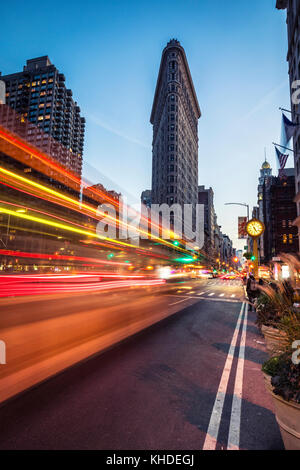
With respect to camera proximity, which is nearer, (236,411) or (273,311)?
(236,411)

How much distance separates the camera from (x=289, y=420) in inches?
107

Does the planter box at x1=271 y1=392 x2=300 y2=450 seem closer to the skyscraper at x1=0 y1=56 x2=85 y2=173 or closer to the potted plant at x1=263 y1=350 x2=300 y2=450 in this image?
the potted plant at x1=263 y1=350 x2=300 y2=450

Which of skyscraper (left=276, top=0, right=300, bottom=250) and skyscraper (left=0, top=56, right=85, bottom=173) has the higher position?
skyscraper (left=0, top=56, right=85, bottom=173)

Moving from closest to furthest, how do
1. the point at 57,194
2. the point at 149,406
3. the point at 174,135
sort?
the point at 149,406, the point at 57,194, the point at 174,135

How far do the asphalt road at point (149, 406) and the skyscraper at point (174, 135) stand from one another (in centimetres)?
7893

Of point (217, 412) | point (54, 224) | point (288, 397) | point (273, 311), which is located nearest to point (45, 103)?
point (54, 224)

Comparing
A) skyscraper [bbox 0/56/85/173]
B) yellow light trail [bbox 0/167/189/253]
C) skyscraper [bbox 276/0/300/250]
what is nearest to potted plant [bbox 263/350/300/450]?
yellow light trail [bbox 0/167/189/253]

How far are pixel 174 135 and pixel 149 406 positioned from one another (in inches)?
3639

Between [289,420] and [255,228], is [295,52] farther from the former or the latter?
[289,420]

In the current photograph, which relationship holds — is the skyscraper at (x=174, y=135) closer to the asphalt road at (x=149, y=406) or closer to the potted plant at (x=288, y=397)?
the asphalt road at (x=149, y=406)

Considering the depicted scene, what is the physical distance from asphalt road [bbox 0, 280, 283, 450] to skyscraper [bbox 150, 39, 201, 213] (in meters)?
78.9

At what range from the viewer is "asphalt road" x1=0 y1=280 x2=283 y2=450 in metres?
3.24

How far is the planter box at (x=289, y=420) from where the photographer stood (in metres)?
2.63
